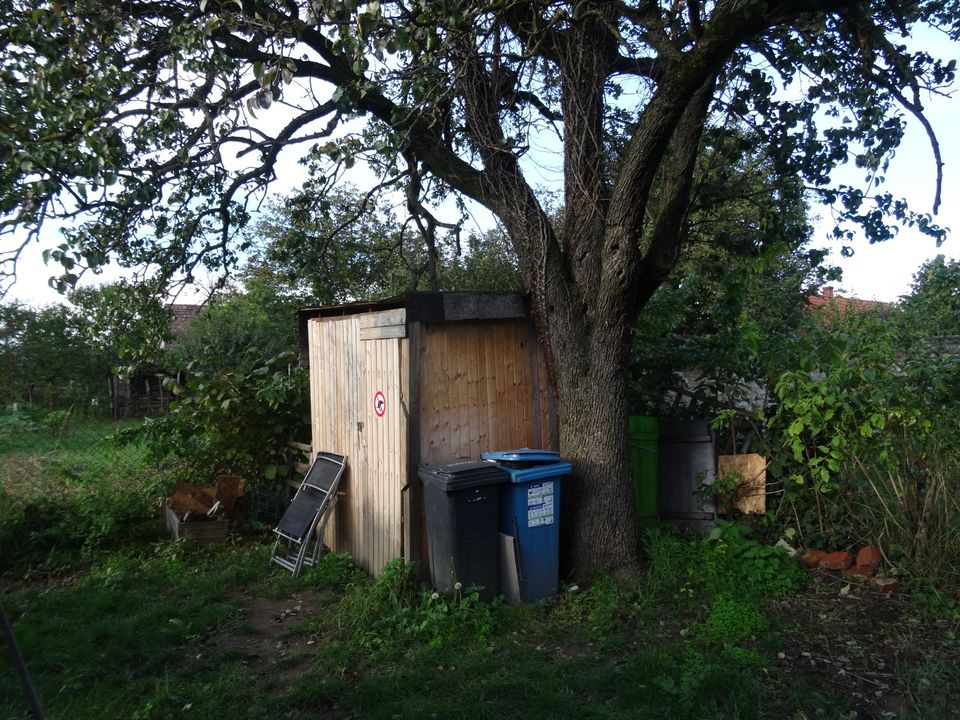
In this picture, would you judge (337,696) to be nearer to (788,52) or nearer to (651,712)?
(651,712)

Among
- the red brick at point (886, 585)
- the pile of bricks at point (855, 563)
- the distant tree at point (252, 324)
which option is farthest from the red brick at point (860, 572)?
the distant tree at point (252, 324)

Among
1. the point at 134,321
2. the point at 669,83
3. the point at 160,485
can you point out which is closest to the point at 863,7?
the point at 669,83

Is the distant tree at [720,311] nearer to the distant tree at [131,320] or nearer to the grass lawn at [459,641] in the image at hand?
the grass lawn at [459,641]

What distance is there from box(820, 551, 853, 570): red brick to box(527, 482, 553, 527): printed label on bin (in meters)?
2.30

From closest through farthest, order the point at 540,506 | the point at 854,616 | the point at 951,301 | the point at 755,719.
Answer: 1. the point at 755,719
2. the point at 854,616
3. the point at 540,506
4. the point at 951,301

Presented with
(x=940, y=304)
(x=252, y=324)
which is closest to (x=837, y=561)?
(x=940, y=304)

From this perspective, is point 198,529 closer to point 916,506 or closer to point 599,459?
point 599,459

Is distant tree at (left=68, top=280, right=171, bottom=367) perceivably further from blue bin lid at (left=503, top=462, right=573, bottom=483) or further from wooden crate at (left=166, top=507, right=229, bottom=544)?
blue bin lid at (left=503, top=462, right=573, bottom=483)

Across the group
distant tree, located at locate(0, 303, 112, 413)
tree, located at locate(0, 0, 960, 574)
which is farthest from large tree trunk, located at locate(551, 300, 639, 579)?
distant tree, located at locate(0, 303, 112, 413)

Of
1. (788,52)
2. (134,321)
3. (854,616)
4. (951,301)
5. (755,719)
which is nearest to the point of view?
(755,719)

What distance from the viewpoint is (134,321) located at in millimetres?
7289

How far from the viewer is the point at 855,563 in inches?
218

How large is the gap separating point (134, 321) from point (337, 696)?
4.95 m

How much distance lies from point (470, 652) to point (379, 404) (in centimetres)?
239
